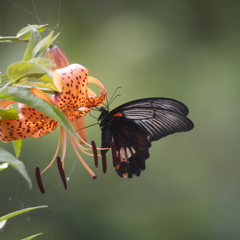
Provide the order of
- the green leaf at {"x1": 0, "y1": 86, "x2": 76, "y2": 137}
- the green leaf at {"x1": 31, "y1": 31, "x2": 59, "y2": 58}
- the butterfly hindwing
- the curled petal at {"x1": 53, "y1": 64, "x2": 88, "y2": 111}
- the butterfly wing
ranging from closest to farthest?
the green leaf at {"x1": 0, "y1": 86, "x2": 76, "y2": 137} < the green leaf at {"x1": 31, "y1": 31, "x2": 59, "y2": 58} < the curled petal at {"x1": 53, "y1": 64, "x2": 88, "y2": 111} < the butterfly wing < the butterfly hindwing

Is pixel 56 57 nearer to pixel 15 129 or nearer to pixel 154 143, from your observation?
pixel 15 129

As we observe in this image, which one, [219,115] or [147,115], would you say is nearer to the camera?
[147,115]

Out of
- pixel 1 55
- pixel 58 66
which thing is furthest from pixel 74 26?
pixel 58 66

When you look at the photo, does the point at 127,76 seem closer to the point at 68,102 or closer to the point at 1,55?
the point at 1,55

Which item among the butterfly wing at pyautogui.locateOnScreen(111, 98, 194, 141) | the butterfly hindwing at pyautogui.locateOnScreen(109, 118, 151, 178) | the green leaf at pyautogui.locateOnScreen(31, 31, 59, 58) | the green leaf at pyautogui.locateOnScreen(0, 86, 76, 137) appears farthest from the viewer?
the butterfly hindwing at pyautogui.locateOnScreen(109, 118, 151, 178)

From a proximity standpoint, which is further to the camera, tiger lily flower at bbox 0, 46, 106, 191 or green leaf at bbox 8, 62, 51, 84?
tiger lily flower at bbox 0, 46, 106, 191

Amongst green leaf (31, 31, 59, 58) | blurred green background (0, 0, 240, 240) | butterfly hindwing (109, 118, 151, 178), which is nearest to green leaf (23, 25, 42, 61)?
green leaf (31, 31, 59, 58)

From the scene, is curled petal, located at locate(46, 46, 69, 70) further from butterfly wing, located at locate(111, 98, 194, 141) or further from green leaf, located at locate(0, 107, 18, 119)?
butterfly wing, located at locate(111, 98, 194, 141)

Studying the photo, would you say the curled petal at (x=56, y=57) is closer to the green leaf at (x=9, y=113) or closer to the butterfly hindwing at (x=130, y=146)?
the green leaf at (x=9, y=113)
